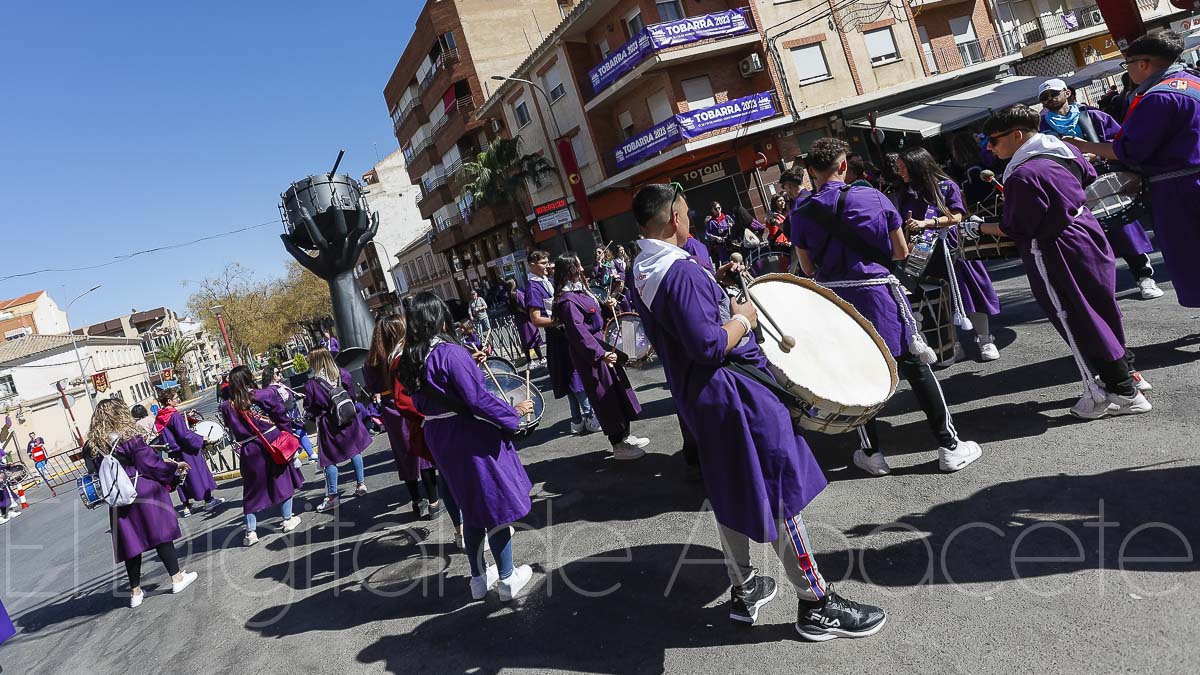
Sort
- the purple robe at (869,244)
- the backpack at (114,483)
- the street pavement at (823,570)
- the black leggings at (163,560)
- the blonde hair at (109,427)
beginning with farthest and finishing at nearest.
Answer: the black leggings at (163,560)
the blonde hair at (109,427)
the backpack at (114,483)
the purple robe at (869,244)
the street pavement at (823,570)

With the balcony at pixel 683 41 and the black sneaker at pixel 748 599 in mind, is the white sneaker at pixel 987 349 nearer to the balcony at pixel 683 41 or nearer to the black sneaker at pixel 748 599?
the black sneaker at pixel 748 599

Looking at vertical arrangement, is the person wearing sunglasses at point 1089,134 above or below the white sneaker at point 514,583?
above

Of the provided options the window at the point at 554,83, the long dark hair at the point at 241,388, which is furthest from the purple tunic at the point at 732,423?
the window at the point at 554,83

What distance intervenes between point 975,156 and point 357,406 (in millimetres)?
8163

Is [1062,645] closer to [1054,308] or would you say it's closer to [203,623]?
[1054,308]

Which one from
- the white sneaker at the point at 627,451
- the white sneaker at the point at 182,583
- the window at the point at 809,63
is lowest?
the white sneaker at the point at 627,451

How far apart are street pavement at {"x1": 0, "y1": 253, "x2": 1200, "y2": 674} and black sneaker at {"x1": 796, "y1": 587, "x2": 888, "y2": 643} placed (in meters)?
0.06

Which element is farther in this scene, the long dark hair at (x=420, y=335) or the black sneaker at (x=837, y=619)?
the long dark hair at (x=420, y=335)

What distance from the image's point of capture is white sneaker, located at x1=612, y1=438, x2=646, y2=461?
636 cm

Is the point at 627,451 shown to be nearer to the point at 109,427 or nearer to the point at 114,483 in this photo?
the point at 114,483

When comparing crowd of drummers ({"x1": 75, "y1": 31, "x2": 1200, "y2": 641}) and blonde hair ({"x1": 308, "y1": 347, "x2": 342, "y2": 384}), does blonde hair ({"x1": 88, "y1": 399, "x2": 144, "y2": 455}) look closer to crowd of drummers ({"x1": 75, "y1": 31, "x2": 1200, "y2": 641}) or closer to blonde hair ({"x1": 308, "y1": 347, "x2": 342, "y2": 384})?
crowd of drummers ({"x1": 75, "y1": 31, "x2": 1200, "y2": 641})

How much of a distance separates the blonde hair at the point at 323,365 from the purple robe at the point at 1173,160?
6.75 meters

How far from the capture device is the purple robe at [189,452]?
27.5ft

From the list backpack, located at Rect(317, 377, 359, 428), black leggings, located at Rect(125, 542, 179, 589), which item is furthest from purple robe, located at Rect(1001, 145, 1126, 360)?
black leggings, located at Rect(125, 542, 179, 589)
